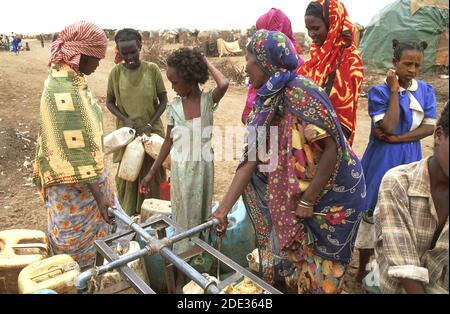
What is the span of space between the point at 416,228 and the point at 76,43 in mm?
2113

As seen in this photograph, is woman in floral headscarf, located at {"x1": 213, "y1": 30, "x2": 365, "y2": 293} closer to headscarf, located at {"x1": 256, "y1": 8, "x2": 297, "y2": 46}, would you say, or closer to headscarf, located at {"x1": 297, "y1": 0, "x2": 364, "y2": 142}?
headscarf, located at {"x1": 297, "y1": 0, "x2": 364, "y2": 142}

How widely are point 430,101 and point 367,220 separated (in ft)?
3.13

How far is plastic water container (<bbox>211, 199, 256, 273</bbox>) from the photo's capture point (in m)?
2.93

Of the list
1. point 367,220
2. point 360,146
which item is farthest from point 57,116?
point 360,146

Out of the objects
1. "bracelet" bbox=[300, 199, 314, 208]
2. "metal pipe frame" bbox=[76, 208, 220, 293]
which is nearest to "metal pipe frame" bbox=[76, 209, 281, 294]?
"metal pipe frame" bbox=[76, 208, 220, 293]

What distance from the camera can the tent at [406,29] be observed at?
40.0ft

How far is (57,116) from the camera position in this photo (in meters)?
2.36

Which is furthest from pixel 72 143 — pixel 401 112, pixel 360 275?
pixel 360 275

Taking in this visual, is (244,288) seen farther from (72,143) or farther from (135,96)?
(135,96)

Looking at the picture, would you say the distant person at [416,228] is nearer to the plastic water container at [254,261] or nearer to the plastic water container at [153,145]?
the plastic water container at [254,261]

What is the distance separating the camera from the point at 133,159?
3586mm

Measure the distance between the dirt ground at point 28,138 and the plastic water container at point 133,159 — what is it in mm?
1204

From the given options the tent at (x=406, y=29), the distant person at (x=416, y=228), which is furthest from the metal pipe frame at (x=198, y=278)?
the tent at (x=406, y=29)
